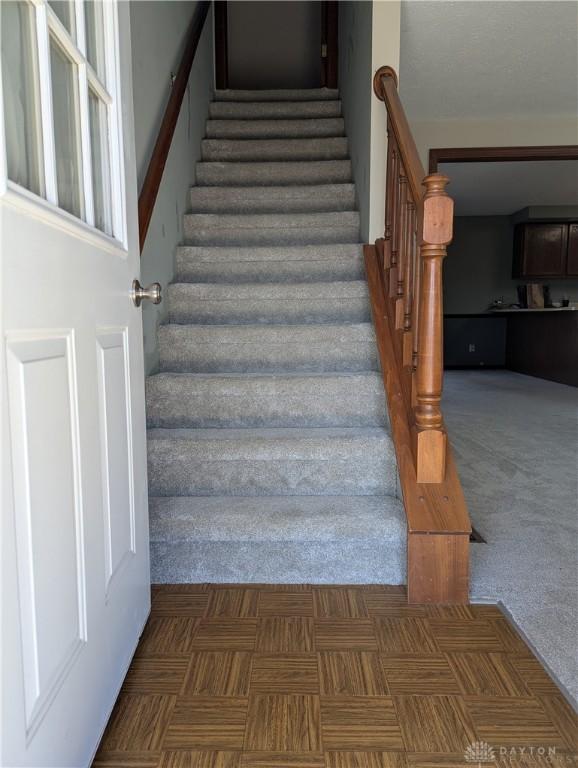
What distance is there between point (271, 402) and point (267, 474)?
333 millimetres

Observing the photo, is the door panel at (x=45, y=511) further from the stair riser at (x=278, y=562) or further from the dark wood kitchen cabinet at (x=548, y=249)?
the dark wood kitchen cabinet at (x=548, y=249)

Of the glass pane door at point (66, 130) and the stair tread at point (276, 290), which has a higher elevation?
the glass pane door at point (66, 130)

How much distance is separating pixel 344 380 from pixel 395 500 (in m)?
0.51

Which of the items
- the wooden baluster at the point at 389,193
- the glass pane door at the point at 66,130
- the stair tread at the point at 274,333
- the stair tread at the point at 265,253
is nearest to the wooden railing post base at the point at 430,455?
the stair tread at the point at 274,333

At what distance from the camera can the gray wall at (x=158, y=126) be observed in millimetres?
2111

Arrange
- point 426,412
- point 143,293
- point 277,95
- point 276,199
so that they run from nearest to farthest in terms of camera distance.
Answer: point 143,293 < point 426,412 < point 276,199 < point 277,95

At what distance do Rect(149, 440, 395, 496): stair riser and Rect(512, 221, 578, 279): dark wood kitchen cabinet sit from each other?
287 inches

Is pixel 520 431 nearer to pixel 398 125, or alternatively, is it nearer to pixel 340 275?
pixel 340 275

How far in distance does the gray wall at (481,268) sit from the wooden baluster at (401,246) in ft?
22.2

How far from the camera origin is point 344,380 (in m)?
2.00

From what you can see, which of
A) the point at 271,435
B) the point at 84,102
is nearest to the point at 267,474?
the point at 271,435

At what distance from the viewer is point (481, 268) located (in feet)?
27.7

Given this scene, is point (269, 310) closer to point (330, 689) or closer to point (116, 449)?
point (116, 449)

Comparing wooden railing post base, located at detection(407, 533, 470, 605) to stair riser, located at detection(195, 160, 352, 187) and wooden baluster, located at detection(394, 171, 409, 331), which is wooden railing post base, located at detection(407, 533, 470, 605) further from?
stair riser, located at detection(195, 160, 352, 187)
